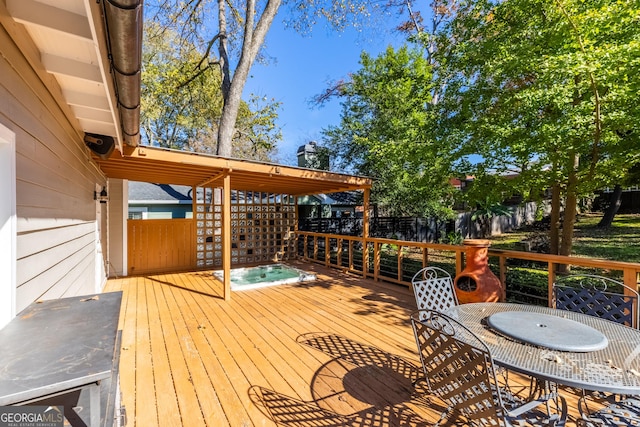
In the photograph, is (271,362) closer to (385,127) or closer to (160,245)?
(160,245)

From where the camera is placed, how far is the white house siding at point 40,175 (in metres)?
1.53

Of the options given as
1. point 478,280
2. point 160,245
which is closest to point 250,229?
point 160,245

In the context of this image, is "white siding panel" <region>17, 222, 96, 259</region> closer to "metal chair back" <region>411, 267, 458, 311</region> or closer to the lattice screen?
"metal chair back" <region>411, 267, 458, 311</region>

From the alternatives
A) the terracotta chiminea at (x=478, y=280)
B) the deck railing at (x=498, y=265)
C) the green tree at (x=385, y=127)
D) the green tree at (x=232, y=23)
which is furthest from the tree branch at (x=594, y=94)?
the green tree at (x=232, y=23)

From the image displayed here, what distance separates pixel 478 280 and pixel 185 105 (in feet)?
47.4

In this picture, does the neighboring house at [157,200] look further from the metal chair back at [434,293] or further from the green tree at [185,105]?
the metal chair back at [434,293]

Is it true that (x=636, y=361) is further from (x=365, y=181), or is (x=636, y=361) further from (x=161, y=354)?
(x=365, y=181)

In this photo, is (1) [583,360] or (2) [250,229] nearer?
(1) [583,360]

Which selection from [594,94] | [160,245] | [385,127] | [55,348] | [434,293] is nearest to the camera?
[55,348]

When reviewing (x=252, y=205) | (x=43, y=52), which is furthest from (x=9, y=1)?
(x=252, y=205)

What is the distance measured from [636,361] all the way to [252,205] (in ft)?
27.9

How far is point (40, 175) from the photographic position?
193 centimetres

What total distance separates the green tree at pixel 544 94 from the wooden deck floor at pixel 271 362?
2.93m

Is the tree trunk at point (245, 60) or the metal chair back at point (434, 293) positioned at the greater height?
the tree trunk at point (245, 60)
